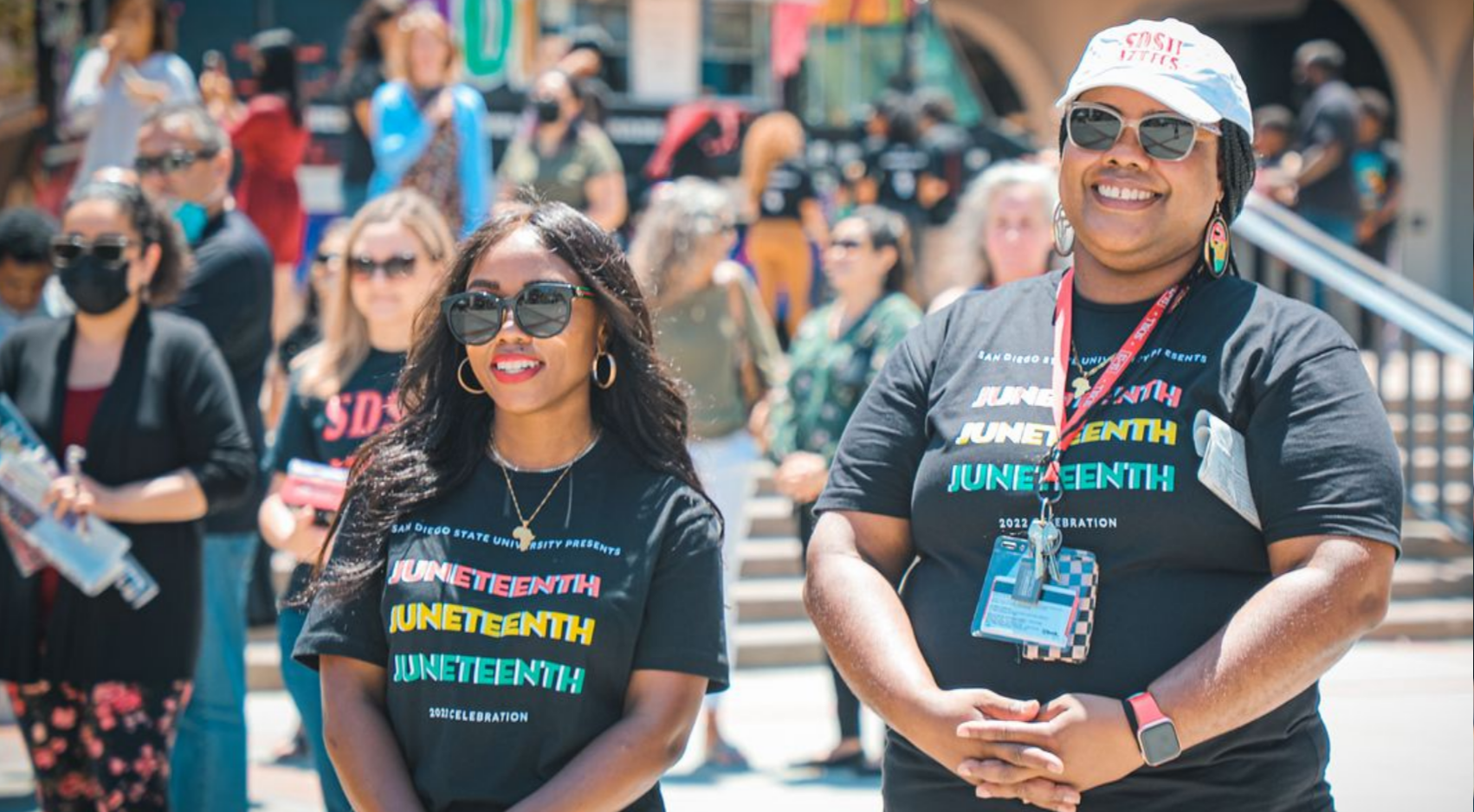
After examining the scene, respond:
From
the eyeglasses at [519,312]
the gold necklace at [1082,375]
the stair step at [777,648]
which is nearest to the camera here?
the gold necklace at [1082,375]

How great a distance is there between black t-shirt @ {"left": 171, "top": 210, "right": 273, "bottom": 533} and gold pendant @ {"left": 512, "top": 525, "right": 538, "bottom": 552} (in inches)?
113

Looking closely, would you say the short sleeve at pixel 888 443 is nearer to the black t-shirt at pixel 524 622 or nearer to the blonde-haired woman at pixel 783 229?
the black t-shirt at pixel 524 622

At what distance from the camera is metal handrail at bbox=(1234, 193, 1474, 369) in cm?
873

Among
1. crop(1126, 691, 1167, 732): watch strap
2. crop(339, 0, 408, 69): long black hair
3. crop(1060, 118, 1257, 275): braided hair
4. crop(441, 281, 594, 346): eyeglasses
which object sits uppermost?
crop(339, 0, 408, 69): long black hair

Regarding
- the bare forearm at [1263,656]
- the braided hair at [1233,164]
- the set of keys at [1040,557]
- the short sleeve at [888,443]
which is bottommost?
the bare forearm at [1263,656]

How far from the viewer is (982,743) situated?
2707 mm

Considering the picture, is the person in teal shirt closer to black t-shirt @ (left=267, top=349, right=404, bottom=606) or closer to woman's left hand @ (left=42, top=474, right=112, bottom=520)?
black t-shirt @ (left=267, top=349, right=404, bottom=606)

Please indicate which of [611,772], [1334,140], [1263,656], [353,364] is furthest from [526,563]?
[1334,140]

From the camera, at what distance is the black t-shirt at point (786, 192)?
10.9 m

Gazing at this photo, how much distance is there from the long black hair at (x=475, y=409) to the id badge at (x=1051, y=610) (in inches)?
25.6

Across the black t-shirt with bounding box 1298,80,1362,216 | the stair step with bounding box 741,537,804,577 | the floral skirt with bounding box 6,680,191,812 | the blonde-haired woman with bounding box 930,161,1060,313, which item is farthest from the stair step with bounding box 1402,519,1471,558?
the floral skirt with bounding box 6,680,191,812

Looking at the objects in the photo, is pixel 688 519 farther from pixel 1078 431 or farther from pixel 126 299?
pixel 126 299

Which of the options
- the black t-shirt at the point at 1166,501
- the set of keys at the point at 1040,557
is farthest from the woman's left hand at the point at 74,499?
the set of keys at the point at 1040,557

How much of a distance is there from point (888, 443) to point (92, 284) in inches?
107
